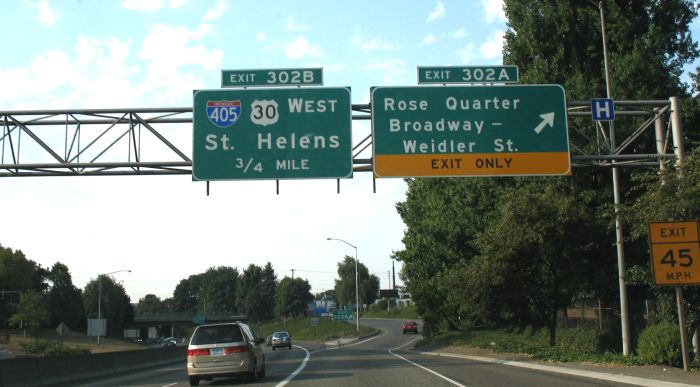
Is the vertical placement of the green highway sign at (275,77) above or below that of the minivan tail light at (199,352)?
above

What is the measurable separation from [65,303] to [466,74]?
115876 mm

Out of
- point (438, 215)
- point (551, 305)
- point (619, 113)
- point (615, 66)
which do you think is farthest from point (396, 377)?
point (438, 215)

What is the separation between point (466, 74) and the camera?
18.6 m

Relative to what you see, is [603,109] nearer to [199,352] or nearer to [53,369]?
[199,352]

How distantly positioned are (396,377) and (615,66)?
17831 mm

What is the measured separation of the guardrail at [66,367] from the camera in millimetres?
19359

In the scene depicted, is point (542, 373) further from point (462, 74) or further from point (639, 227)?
point (462, 74)

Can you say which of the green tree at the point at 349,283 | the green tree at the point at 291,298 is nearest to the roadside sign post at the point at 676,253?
the green tree at the point at 349,283

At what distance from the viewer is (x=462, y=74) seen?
18594 millimetres

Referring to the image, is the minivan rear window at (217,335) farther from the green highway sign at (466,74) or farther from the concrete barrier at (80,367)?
the green highway sign at (466,74)

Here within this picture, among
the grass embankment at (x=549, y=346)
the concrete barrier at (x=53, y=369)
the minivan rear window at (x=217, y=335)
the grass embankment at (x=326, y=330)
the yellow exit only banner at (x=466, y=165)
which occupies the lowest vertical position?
the grass embankment at (x=326, y=330)

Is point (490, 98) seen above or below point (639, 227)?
above

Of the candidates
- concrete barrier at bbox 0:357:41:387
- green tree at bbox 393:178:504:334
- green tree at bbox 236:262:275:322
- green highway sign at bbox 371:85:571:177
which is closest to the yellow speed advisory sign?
green highway sign at bbox 371:85:571:177

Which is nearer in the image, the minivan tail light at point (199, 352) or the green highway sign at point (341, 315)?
the minivan tail light at point (199, 352)
